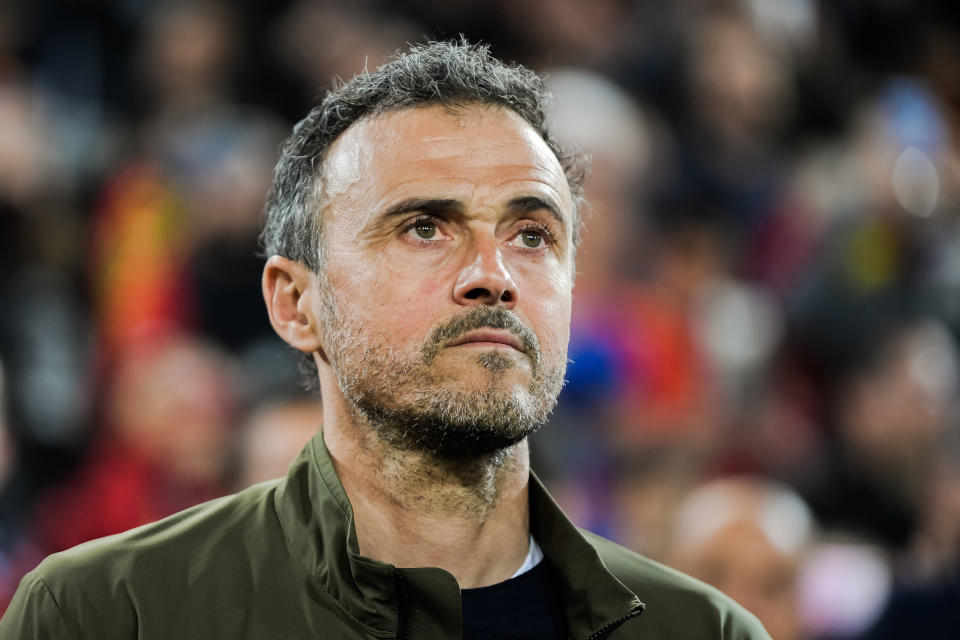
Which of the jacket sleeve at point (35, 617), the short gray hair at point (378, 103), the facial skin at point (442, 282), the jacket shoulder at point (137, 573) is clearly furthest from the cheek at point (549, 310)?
the jacket sleeve at point (35, 617)

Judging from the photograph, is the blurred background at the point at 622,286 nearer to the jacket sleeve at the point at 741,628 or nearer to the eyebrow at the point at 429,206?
the jacket sleeve at the point at 741,628

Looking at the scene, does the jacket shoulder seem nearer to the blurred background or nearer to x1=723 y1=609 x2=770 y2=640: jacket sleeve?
x1=723 y1=609 x2=770 y2=640: jacket sleeve

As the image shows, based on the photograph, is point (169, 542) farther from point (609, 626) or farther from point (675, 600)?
point (675, 600)

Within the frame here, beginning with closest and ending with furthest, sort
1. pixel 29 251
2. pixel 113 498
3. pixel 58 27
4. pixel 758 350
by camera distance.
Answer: pixel 113 498 → pixel 29 251 → pixel 758 350 → pixel 58 27

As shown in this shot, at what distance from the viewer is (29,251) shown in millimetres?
4988

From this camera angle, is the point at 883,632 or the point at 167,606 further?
the point at 883,632

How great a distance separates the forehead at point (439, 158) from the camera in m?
2.18

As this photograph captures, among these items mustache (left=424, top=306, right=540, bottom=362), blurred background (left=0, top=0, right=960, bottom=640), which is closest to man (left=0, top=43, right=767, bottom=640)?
mustache (left=424, top=306, right=540, bottom=362)

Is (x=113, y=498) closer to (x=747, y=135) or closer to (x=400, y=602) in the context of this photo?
(x=400, y=602)

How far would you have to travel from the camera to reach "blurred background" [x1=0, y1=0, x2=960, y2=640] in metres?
4.34

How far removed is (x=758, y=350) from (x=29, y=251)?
296cm

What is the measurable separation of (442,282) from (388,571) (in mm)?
475

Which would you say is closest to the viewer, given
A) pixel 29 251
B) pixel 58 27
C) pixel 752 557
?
pixel 752 557

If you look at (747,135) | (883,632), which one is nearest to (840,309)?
(747,135)
